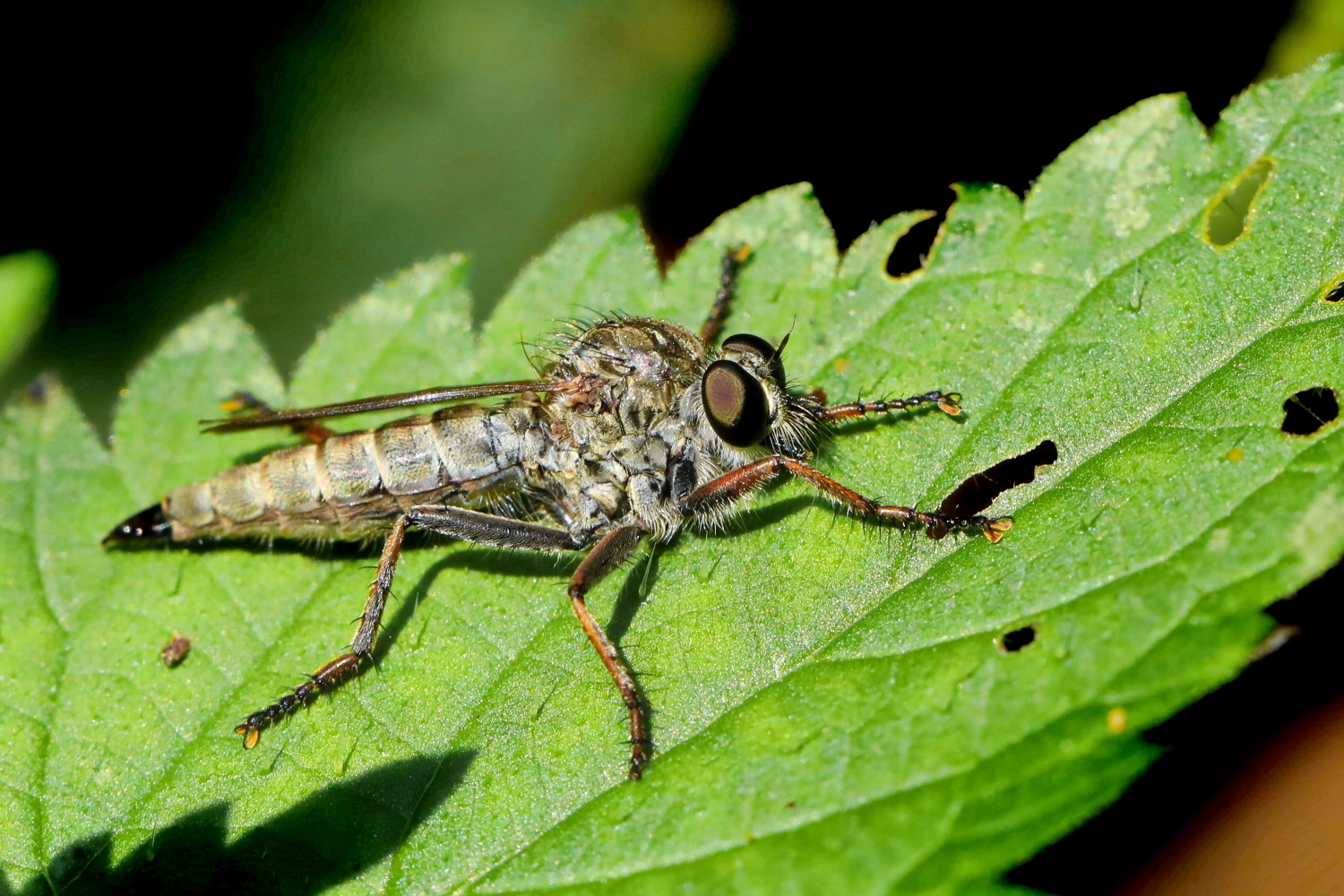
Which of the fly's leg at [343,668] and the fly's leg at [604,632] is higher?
the fly's leg at [604,632]

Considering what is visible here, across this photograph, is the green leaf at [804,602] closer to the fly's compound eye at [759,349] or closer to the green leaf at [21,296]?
the fly's compound eye at [759,349]

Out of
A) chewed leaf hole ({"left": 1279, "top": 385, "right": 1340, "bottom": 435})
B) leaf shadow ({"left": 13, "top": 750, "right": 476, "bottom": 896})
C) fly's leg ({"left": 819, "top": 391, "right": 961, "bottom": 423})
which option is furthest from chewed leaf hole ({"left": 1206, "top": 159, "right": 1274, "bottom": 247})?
leaf shadow ({"left": 13, "top": 750, "right": 476, "bottom": 896})

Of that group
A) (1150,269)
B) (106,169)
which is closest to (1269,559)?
(1150,269)

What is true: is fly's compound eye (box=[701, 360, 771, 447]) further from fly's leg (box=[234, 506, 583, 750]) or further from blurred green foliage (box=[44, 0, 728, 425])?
blurred green foliage (box=[44, 0, 728, 425])

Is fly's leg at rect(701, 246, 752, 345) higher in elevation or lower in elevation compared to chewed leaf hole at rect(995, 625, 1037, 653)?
higher

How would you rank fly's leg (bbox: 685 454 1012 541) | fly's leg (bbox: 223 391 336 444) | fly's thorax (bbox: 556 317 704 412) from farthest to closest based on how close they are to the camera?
fly's leg (bbox: 223 391 336 444)
fly's thorax (bbox: 556 317 704 412)
fly's leg (bbox: 685 454 1012 541)

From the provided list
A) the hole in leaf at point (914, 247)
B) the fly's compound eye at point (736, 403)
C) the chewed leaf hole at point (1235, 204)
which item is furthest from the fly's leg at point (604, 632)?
the chewed leaf hole at point (1235, 204)
